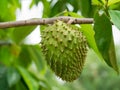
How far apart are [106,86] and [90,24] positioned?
18.2m

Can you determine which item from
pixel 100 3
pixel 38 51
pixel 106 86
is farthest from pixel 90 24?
pixel 106 86

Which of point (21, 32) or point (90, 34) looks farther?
point (21, 32)

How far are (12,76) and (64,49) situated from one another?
0.64 meters

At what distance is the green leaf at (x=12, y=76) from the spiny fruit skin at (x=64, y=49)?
56cm

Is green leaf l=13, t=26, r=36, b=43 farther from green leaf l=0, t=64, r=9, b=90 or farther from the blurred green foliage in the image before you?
green leaf l=0, t=64, r=9, b=90

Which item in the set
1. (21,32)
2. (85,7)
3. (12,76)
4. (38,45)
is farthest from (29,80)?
(85,7)

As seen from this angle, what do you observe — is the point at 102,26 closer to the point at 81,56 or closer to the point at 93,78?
the point at 81,56

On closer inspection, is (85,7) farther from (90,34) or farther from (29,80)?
(29,80)

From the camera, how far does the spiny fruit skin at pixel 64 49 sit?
158 centimetres

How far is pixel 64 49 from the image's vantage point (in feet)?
5.17

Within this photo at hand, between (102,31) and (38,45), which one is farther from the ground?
(102,31)

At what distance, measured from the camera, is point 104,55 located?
1.47 metres

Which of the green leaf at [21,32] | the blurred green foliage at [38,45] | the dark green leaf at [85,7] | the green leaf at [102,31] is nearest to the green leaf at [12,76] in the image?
the blurred green foliage at [38,45]

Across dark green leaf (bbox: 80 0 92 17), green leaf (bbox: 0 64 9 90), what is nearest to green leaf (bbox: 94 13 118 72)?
dark green leaf (bbox: 80 0 92 17)
